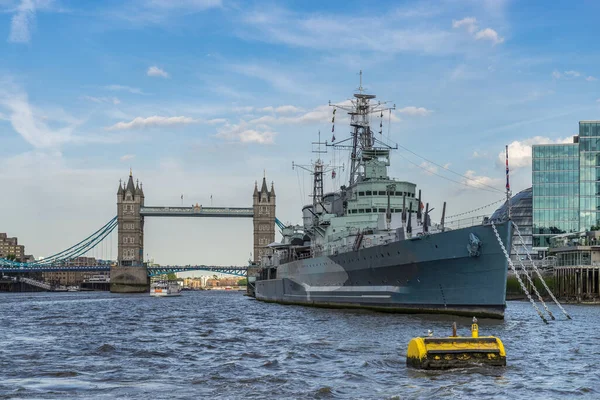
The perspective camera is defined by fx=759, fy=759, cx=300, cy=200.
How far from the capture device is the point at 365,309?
134ft

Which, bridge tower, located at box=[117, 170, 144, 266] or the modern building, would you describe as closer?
the modern building

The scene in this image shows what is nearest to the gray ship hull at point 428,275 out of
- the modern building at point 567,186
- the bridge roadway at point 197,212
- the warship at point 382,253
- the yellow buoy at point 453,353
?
the warship at point 382,253

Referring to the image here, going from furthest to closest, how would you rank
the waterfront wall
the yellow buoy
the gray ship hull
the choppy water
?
1. the waterfront wall
2. the gray ship hull
3. the yellow buoy
4. the choppy water

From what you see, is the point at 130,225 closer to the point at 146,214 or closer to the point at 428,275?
the point at 146,214

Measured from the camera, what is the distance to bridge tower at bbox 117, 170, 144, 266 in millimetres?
156000

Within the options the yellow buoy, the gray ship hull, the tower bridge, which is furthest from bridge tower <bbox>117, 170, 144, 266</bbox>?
the yellow buoy

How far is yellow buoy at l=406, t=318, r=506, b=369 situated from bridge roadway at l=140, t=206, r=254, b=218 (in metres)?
134

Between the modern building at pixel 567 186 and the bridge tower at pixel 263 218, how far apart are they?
85.1 metres

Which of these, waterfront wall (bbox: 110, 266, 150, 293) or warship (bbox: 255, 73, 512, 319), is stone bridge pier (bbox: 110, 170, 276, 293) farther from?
warship (bbox: 255, 73, 512, 319)

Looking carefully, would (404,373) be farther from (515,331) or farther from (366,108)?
(366,108)

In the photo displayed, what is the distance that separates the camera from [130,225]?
15888 cm

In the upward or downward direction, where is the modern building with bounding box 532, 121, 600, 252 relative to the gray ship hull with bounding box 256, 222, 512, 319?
upward

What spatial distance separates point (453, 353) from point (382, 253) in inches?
738

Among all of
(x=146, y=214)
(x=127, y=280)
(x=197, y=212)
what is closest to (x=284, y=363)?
(x=127, y=280)
